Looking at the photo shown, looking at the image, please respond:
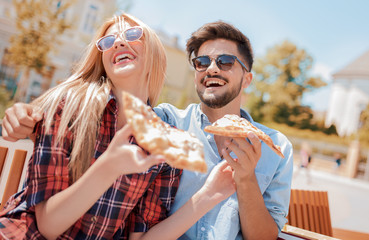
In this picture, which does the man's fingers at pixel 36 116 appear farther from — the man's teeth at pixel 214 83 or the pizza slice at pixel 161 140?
the man's teeth at pixel 214 83

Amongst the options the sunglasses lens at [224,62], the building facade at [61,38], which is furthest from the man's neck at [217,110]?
the building facade at [61,38]

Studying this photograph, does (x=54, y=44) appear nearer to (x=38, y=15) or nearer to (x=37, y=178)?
(x=38, y=15)

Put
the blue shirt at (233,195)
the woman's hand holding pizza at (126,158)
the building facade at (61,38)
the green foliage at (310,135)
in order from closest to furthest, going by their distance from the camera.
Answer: the woman's hand holding pizza at (126,158)
the blue shirt at (233,195)
the building facade at (61,38)
the green foliage at (310,135)

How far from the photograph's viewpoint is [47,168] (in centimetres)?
155

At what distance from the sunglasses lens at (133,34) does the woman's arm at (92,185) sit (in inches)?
29.9

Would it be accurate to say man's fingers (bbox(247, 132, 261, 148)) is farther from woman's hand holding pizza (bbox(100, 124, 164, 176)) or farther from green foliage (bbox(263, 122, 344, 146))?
green foliage (bbox(263, 122, 344, 146))

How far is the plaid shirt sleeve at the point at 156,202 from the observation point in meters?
1.88

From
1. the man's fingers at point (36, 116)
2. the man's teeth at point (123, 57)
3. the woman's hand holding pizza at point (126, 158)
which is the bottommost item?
the woman's hand holding pizza at point (126, 158)

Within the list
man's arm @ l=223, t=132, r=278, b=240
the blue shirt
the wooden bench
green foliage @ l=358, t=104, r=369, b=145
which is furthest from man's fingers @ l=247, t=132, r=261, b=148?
green foliage @ l=358, t=104, r=369, b=145

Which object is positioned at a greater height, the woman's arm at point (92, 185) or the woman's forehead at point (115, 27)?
the woman's forehead at point (115, 27)

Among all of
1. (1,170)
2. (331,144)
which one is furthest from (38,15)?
A: (331,144)

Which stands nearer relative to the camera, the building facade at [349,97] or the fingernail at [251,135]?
the fingernail at [251,135]

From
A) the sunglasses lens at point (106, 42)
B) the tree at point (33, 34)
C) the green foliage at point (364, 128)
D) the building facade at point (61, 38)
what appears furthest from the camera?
the green foliage at point (364, 128)

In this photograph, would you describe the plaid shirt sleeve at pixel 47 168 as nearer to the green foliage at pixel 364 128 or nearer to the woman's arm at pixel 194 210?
the woman's arm at pixel 194 210
